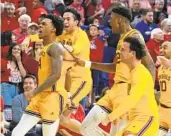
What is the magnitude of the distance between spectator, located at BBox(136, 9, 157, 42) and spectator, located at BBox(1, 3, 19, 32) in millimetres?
2259

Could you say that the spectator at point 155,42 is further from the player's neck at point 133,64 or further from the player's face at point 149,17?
the player's neck at point 133,64

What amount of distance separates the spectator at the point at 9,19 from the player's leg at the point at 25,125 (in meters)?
5.46

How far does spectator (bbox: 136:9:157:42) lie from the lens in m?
14.2

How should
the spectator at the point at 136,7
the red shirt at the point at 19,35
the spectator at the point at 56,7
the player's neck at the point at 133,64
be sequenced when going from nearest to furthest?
the player's neck at the point at 133,64, the red shirt at the point at 19,35, the spectator at the point at 56,7, the spectator at the point at 136,7

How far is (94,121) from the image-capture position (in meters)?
8.84

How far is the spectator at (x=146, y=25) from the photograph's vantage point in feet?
46.7

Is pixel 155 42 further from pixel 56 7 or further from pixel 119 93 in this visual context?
pixel 119 93

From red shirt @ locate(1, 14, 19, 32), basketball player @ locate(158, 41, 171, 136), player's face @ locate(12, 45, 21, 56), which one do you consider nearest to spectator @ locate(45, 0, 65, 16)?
red shirt @ locate(1, 14, 19, 32)

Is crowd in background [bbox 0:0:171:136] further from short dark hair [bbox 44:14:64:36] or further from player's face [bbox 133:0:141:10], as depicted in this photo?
short dark hair [bbox 44:14:64:36]

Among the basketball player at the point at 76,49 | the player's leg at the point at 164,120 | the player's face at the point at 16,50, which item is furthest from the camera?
the player's face at the point at 16,50

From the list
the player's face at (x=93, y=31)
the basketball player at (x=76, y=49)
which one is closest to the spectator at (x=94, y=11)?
the player's face at (x=93, y=31)

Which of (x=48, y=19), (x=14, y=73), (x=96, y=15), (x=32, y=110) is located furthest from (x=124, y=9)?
(x=96, y=15)

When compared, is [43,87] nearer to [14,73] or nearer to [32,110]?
[32,110]

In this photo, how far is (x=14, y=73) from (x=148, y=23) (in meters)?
3.44
